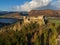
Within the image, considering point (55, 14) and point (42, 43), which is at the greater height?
point (42, 43)

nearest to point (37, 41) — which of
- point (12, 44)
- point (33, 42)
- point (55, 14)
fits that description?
point (33, 42)

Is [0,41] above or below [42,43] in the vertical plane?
above

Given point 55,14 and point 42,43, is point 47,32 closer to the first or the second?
point 42,43

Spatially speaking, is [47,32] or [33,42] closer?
[33,42]

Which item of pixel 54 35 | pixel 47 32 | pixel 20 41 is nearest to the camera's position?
pixel 20 41

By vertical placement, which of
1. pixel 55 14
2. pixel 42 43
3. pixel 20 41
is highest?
pixel 20 41

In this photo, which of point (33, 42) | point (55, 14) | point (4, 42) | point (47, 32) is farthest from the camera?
point (55, 14)

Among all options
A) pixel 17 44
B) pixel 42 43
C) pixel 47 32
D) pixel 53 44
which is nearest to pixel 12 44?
pixel 17 44

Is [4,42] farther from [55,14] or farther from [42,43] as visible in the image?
[55,14]

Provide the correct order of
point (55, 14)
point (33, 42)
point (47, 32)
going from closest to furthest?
point (33, 42) → point (47, 32) → point (55, 14)
